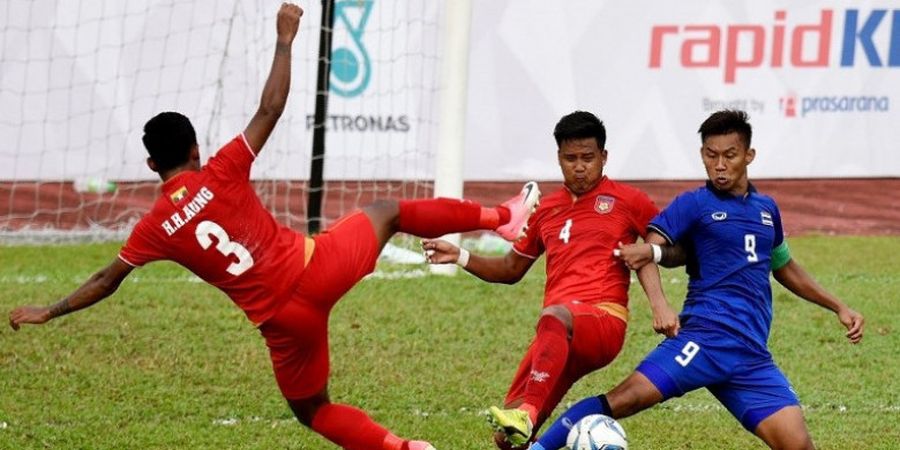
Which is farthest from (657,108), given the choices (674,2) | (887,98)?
(887,98)

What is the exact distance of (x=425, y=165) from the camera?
51.0 feet

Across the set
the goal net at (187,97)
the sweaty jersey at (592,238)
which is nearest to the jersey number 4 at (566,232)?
the sweaty jersey at (592,238)

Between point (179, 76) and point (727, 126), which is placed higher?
point (179, 76)

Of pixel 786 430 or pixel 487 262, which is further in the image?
pixel 487 262

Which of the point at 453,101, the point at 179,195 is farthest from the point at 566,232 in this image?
the point at 453,101

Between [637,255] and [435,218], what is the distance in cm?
104

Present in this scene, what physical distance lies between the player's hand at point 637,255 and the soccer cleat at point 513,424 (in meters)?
0.93

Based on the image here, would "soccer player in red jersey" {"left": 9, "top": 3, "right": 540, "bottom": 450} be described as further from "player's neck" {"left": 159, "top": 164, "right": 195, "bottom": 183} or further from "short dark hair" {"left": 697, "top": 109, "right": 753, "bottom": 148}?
"short dark hair" {"left": 697, "top": 109, "right": 753, "bottom": 148}

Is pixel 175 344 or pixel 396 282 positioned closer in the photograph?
pixel 175 344

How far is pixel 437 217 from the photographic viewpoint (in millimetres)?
7859

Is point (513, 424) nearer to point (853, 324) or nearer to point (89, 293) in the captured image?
point (853, 324)

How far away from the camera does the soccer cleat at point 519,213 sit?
830 centimetres

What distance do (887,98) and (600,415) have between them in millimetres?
9727

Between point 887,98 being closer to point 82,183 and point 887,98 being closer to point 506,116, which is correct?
point 506,116
